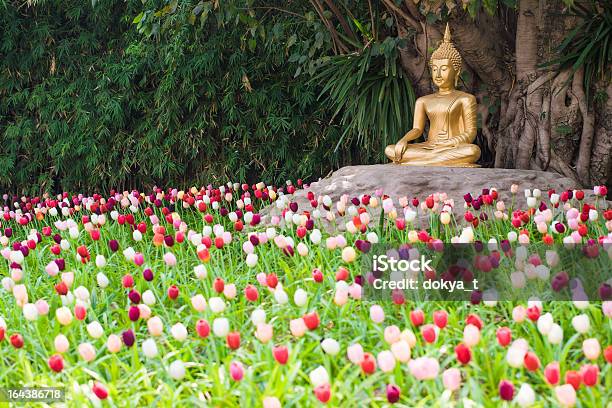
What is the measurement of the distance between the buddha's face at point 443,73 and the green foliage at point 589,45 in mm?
643

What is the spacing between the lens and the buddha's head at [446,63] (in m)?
4.78

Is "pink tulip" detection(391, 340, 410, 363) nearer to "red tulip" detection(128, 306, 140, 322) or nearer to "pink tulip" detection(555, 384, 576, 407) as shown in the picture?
"pink tulip" detection(555, 384, 576, 407)

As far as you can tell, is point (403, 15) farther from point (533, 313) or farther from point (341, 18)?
point (533, 313)

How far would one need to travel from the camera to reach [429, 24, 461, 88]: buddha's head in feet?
15.7

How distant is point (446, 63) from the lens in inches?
189

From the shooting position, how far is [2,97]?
6480 millimetres

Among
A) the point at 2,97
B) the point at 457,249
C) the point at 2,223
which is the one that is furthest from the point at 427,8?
the point at 2,97

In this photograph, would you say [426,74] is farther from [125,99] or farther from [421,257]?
[421,257]

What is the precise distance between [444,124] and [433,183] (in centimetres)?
107

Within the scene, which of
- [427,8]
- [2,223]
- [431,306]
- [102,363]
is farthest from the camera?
[2,223]

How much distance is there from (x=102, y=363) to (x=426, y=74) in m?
3.93

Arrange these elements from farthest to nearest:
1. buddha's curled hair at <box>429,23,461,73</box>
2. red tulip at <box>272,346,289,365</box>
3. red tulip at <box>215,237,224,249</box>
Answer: buddha's curled hair at <box>429,23,461,73</box> < red tulip at <box>215,237,224,249</box> < red tulip at <box>272,346,289,365</box>

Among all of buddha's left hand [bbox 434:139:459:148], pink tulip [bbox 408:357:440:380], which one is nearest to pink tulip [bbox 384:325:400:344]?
pink tulip [bbox 408:357:440:380]

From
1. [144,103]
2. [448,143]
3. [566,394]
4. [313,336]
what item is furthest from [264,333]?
[144,103]
